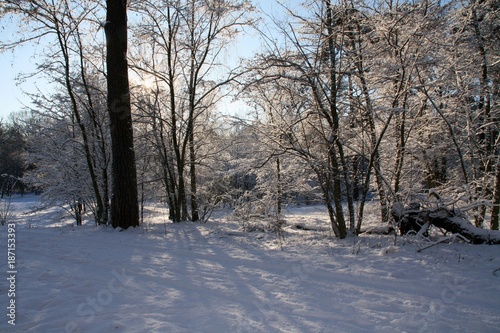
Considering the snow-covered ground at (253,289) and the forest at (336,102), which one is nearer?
the snow-covered ground at (253,289)

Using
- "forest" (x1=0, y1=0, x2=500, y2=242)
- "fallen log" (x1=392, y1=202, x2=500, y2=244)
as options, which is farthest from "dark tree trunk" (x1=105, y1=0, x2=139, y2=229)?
"fallen log" (x1=392, y1=202, x2=500, y2=244)

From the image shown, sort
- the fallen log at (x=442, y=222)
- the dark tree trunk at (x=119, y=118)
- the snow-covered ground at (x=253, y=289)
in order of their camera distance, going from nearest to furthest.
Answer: the snow-covered ground at (x=253, y=289) → the fallen log at (x=442, y=222) → the dark tree trunk at (x=119, y=118)

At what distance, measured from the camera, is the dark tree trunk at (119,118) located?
20.5 feet

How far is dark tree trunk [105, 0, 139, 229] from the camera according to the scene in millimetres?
6258

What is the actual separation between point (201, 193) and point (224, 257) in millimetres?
7013

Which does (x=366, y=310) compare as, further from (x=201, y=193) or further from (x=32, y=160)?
(x=32, y=160)

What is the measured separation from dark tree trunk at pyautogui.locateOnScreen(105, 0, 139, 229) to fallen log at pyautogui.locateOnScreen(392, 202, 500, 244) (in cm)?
564

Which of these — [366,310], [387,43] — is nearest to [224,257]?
[366,310]

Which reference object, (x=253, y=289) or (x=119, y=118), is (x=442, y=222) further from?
(x=119, y=118)

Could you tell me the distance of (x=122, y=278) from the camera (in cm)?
287

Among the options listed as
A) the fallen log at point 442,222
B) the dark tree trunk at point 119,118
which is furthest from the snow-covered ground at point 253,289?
the dark tree trunk at point 119,118

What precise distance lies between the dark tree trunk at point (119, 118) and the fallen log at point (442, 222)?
5.64 metres

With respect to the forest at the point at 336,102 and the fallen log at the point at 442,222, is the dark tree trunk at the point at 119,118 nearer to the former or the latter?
the forest at the point at 336,102

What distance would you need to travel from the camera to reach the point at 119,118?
20.7 ft
